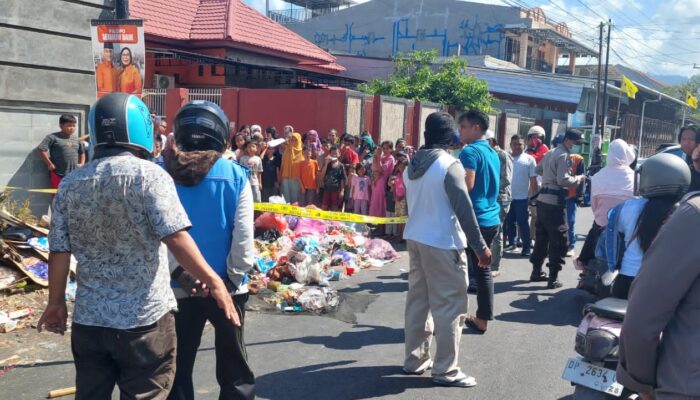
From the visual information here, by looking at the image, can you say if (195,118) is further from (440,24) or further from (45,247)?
(440,24)

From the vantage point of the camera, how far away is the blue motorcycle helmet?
9.17 feet

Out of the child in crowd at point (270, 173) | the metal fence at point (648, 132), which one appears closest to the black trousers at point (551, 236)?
the child in crowd at point (270, 173)

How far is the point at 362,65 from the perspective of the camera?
1367 inches

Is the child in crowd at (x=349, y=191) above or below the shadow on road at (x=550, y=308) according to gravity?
above

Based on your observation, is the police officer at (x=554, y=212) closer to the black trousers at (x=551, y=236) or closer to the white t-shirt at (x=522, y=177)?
the black trousers at (x=551, y=236)

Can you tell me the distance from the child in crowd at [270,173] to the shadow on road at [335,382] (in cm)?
786

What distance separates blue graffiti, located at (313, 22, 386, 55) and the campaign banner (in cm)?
4245

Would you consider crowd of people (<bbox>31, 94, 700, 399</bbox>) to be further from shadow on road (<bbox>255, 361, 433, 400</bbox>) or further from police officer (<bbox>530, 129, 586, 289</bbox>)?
police officer (<bbox>530, 129, 586, 289</bbox>)

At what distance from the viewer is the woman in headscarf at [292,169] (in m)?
12.5

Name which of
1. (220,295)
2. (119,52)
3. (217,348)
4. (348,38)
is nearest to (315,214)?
(119,52)

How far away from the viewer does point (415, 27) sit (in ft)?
152

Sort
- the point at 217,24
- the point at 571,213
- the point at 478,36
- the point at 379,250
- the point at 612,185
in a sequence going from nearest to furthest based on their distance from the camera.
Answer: the point at 612,185, the point at 379,250, the point at 571,213, the point at 217,24, the point at 478,36

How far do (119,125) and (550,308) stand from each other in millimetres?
5574

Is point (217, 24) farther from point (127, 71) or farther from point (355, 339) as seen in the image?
point (355, 339)
